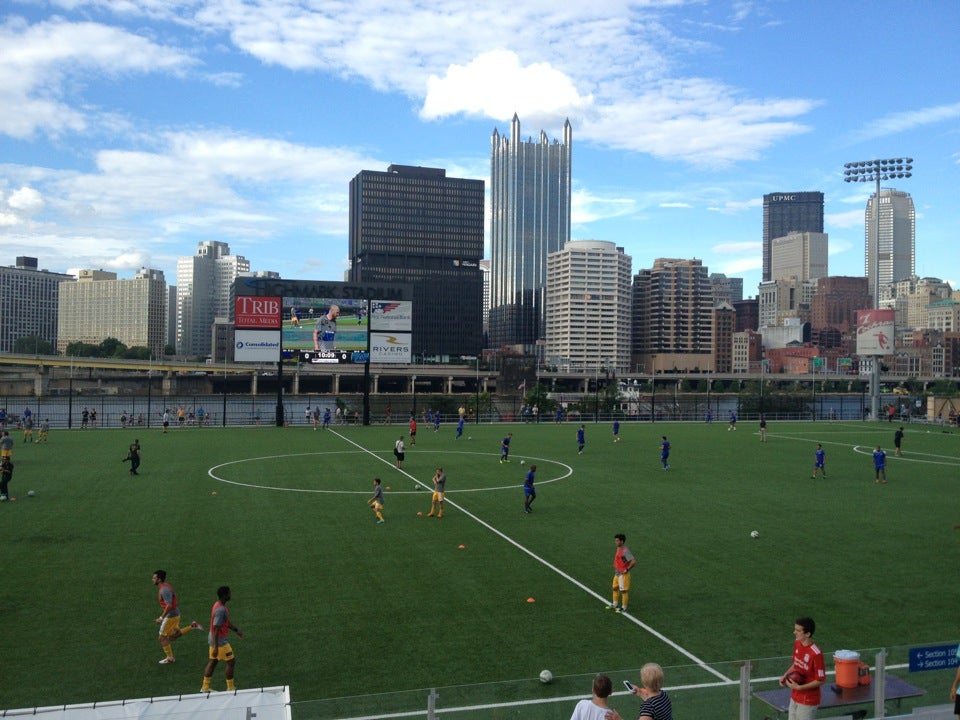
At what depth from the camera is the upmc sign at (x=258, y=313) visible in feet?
176

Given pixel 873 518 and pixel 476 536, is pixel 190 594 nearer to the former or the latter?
pixel 476 536

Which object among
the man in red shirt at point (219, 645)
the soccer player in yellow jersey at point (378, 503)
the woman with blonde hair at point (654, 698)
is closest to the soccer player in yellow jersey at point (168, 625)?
the man in red shirt at point (219, 645)

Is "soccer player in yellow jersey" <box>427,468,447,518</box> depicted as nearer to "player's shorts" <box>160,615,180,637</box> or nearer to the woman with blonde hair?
"player's shorts" <box>160,615,180,637</box>

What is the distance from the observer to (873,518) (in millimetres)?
23375

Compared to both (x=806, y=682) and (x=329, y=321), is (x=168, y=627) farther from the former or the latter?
(x=329, y=321)

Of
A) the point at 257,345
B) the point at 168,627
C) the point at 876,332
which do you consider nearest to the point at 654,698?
the point at 168,627

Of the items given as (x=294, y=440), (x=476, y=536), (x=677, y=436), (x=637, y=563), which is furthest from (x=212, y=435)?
(x=637, y=563)

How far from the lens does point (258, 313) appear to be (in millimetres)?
53969

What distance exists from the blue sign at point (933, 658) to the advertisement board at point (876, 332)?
71852 millimetres

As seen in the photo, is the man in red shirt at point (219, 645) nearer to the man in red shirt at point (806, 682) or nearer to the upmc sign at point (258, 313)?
the man in red shirt at point (806, 682)

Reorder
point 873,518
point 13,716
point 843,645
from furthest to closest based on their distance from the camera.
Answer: point 873,518, point 843,645, point 13,716

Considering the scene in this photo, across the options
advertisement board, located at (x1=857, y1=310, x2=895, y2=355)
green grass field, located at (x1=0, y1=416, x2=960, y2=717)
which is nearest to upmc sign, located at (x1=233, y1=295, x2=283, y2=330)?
green grass field, located at (x1=0, y1=416, x2=960, y2=717)

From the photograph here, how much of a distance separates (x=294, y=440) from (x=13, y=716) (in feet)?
128

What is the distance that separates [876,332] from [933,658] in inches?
2894
